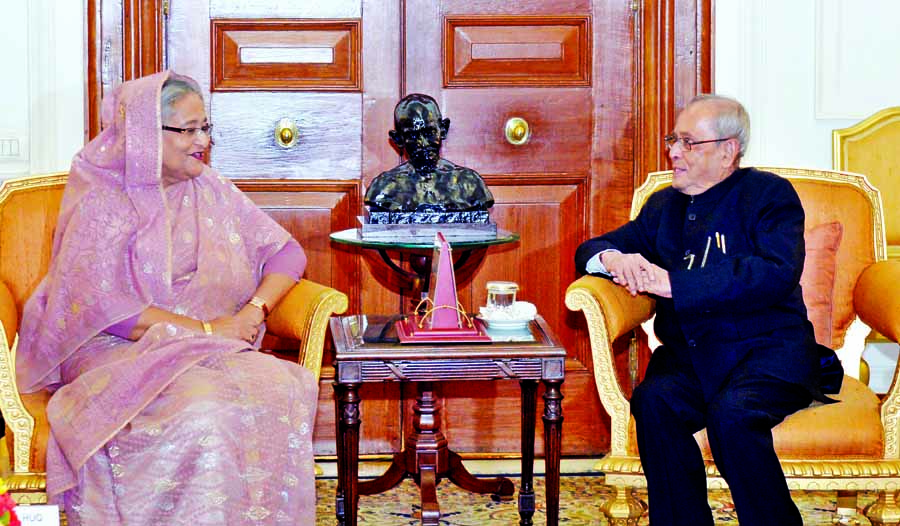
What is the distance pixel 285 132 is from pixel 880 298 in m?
1.94

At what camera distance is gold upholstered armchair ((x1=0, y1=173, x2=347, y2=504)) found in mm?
2988

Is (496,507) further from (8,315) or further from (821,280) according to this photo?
(8,315)

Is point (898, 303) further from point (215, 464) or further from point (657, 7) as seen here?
point (215, 464)

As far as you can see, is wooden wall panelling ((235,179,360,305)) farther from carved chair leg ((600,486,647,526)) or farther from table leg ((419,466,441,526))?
carved chair leg ((600,486,647,526))

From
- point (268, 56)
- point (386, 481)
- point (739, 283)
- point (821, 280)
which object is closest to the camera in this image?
point (739, 283)

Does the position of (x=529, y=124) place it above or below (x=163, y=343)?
above

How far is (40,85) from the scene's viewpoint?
3975mm

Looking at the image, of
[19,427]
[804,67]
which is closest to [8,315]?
[19,427]

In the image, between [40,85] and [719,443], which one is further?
[40,85]

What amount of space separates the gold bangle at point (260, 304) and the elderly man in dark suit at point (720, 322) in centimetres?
87

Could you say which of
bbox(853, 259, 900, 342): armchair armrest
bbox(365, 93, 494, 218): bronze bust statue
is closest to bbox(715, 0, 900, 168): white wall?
bbox(853, 259, 900, 342): armchair armrest

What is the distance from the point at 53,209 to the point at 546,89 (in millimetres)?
1646

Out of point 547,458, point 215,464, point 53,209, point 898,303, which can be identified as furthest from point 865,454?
point 53,209

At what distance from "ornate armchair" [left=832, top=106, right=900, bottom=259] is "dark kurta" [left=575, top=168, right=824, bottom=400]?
0.93 metres
